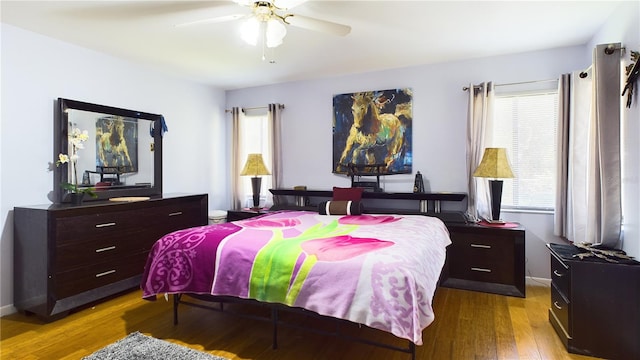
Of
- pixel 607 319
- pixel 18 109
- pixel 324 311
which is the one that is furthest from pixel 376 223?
pixel 18 109

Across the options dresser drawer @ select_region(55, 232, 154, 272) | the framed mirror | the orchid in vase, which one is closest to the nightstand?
the framed mirror

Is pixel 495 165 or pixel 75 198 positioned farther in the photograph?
pixel 495 165

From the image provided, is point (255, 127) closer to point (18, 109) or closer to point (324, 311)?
point (18, 109)

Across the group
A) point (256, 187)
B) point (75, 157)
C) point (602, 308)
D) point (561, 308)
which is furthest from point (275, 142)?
point (602, 308)

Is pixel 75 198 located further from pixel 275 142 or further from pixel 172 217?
pixel 275 142

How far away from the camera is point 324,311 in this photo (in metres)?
1.96

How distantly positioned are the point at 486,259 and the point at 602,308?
1259 millimetres

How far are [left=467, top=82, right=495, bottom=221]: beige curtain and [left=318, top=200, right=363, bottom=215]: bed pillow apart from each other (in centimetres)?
122

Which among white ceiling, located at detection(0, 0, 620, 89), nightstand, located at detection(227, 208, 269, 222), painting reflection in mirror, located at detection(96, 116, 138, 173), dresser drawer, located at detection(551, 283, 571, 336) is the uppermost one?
white ceiling, located at detection(0, 0, 620, 89)

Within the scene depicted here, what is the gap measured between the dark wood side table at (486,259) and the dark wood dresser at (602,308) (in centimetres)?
100

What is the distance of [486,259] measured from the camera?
343 cm

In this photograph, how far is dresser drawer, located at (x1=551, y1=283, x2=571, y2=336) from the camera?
91.2 inches

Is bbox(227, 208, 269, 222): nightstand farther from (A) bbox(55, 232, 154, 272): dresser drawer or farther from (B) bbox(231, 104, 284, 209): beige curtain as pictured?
(A) bbox(55, 232, 154, 272): dresser drawer

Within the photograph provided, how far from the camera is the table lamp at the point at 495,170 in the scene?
3453mm
